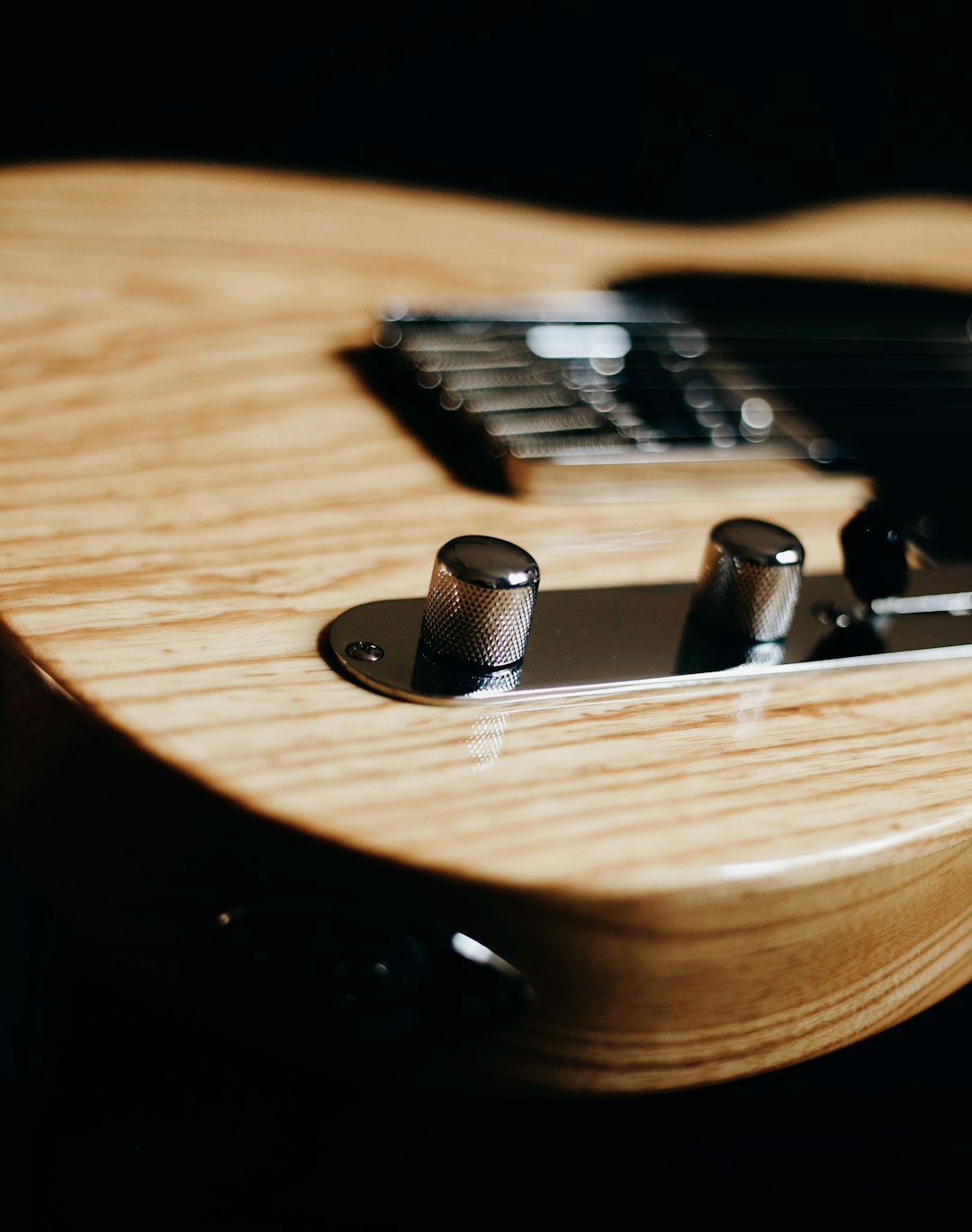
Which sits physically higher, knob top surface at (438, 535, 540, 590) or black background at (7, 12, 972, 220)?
black background at (7, 12, 972, 220)

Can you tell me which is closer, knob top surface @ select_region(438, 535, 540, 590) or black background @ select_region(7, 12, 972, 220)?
knob top surface @ select_region(438, 535, 540, 590)

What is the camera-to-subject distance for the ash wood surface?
0.94ft

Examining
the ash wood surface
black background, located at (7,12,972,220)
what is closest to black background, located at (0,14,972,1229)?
black background, located at (7,12,972,220)

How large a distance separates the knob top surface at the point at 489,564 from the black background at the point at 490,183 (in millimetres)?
263

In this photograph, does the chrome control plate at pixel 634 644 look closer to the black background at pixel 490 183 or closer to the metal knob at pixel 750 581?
the metal knob at pixel 750 581

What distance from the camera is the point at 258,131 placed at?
3.49ft

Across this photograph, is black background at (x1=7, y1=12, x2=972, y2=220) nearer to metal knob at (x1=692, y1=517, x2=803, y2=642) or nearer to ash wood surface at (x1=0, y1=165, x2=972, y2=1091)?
ash wood surface at (x1=0, y1=165, x2=972, y2=1091)

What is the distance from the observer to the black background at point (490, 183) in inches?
20.9

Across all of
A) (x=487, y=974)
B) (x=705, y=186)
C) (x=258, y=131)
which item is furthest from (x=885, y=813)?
(x=705, y=186)

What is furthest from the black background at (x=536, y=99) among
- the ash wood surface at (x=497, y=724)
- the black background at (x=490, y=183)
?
the ash wood surface at (x=497, y=724)

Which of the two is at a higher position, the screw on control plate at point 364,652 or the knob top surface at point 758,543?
the knob top surface at point 758,543

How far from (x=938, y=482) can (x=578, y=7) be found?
0.76 m

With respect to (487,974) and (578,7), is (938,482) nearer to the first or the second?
(487,974)

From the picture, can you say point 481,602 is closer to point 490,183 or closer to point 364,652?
point 364,652
